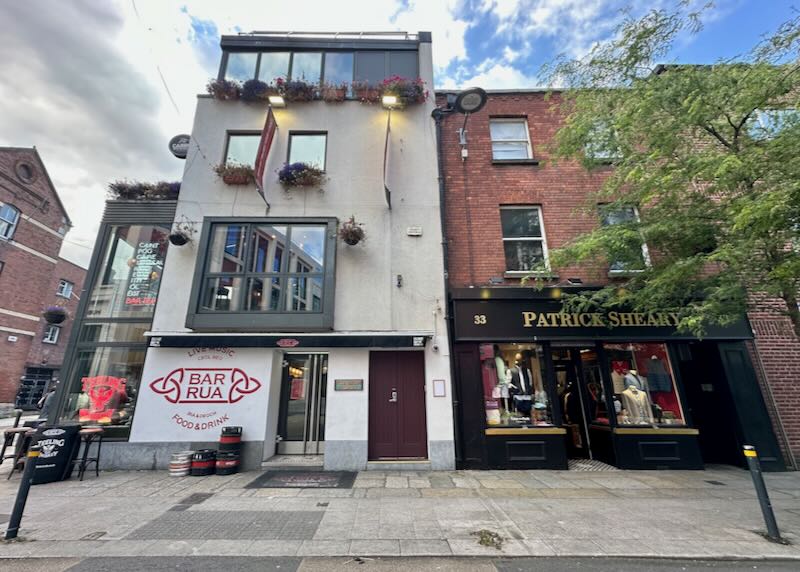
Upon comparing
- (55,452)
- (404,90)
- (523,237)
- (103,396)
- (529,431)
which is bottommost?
(55,452)

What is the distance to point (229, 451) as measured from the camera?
7398 millimetres

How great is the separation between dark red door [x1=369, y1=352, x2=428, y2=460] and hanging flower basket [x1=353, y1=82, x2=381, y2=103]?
7.84m

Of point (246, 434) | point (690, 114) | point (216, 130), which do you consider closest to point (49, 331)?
point (216, 130)

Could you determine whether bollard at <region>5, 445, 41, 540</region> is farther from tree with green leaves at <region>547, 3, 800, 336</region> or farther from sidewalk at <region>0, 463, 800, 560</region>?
tree with green leaves at <region>547, 3, 800, 336</region>

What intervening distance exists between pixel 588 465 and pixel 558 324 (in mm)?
3448

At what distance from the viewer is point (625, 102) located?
6.64 meters

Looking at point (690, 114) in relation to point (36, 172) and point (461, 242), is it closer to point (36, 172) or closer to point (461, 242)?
point (461, 242)

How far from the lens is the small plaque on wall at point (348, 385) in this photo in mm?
8047

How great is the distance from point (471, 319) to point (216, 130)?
9426 mm

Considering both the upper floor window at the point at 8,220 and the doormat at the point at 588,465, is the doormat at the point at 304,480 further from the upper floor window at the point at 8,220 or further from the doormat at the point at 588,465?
the upper floor window at the point at 8,220

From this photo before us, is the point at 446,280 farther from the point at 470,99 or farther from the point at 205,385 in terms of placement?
the point at 205,385

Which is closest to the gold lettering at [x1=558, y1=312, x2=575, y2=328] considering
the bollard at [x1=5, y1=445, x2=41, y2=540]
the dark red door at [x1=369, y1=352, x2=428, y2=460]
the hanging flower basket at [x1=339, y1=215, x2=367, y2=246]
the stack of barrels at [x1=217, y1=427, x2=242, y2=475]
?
the dark red door at [x1=369, y1=352, x2=428, y2=460]

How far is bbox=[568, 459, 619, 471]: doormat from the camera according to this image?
7.70 m

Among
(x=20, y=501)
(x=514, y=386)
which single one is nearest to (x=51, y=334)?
(x=20, y=501)
